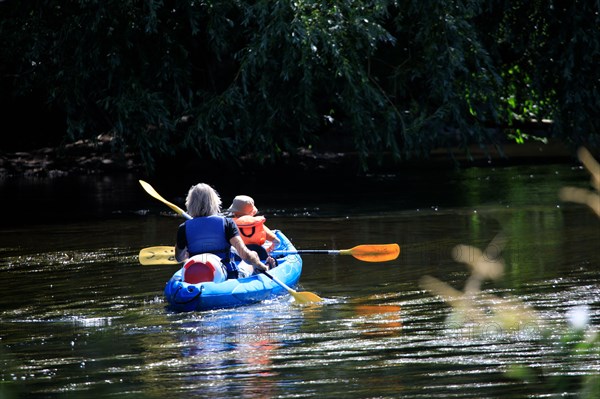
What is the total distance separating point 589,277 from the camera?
1136 centimetres

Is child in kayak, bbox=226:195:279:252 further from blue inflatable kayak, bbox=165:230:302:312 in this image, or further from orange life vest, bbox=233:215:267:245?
blue inflatable kayak, bbox=165:230:302:312

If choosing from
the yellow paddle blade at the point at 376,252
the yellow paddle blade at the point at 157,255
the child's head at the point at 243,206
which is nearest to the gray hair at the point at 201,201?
the child's head at the point at 243,206

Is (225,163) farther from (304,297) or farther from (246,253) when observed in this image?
(304,297)

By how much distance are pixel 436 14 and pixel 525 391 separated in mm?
11187

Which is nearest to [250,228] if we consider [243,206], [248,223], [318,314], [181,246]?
[248,223]

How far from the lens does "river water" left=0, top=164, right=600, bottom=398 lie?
7.11 meters

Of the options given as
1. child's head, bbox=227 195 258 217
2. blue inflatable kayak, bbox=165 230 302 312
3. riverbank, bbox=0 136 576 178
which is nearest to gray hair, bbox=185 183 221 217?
blue inflatable kayak, bbox=165 230 302 312

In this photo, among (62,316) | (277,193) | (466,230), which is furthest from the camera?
(277,193)

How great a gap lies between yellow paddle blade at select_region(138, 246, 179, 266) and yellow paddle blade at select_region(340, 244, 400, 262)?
5.94 ft

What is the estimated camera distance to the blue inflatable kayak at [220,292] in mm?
9891

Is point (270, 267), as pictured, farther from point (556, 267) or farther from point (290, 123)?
point (290, 123)

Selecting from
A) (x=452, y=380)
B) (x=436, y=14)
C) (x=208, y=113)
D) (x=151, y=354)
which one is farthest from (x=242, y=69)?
(x=452, y=380)

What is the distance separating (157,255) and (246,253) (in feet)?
4.99

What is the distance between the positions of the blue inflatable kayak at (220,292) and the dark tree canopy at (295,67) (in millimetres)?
5627
